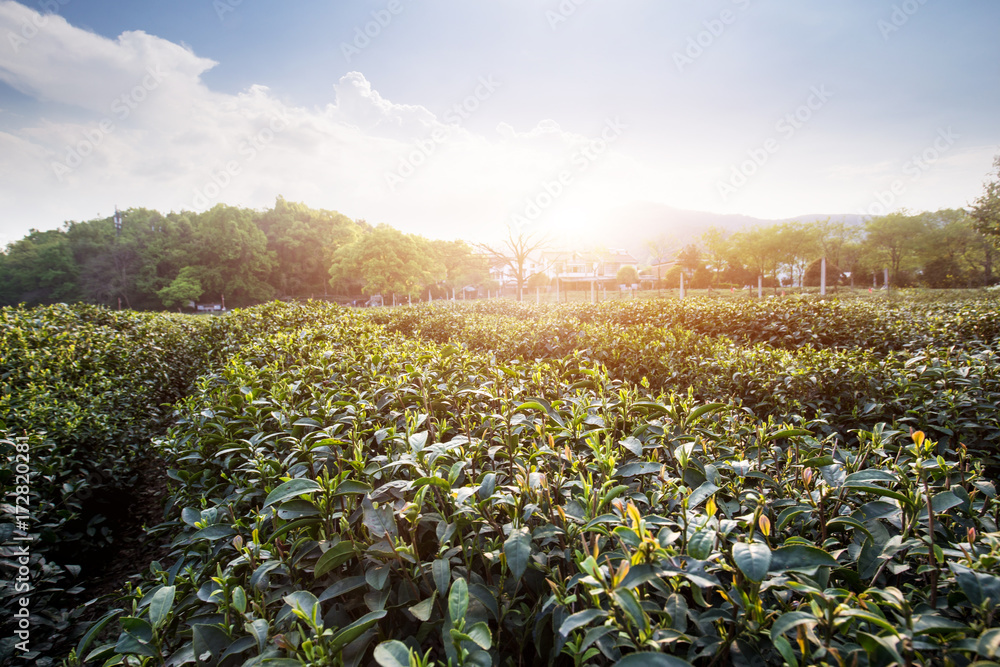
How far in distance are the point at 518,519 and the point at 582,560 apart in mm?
182

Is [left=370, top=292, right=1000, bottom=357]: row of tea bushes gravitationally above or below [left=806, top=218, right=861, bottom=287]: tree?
below

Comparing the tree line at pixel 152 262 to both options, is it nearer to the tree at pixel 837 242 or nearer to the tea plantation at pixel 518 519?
the tea plantation at pixel 518 519

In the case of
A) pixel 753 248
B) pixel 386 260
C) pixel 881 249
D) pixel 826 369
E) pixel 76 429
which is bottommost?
pixel 76 429

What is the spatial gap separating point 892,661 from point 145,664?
61.6 inches

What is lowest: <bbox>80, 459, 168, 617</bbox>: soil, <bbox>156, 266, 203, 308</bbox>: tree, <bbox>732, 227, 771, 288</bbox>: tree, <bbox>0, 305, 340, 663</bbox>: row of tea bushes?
<bbox>80, 459, 168, 617</bbox>: soil

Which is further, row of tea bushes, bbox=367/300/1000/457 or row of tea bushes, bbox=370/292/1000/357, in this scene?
row of tea bushes, bbox=370/292/1000/357

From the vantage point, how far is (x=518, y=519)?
1065mm

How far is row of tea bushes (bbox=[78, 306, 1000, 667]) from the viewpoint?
79 centimetres

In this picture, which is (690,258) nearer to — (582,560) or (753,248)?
(753,248)

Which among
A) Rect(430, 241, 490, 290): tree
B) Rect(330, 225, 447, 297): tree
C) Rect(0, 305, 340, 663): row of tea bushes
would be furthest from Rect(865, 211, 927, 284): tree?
Rect(0, 305, 340, 663): row of tea bushes

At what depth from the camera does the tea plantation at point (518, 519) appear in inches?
32.9

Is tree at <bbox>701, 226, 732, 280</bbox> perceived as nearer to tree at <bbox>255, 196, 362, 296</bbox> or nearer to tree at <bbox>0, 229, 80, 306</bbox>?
tree at <bbox>255, 196, 362, 296</bbox>

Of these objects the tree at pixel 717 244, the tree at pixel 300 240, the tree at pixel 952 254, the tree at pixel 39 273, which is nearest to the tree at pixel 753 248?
the tree at pixel 717 244

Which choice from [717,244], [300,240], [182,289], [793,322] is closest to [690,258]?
[717,244]
